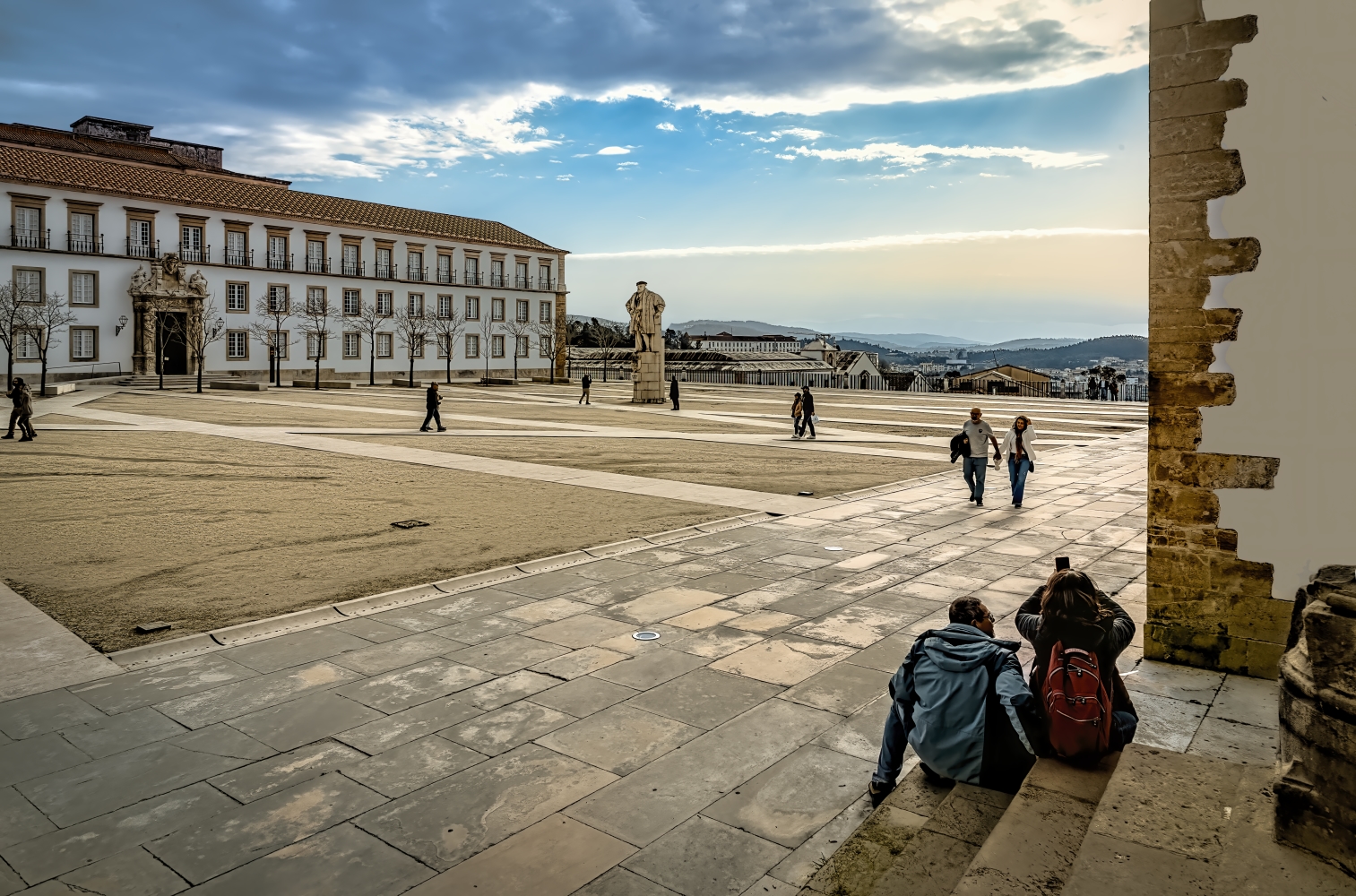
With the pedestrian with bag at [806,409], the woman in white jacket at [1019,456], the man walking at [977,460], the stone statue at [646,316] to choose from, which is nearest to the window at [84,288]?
the stone statue at [646,316]

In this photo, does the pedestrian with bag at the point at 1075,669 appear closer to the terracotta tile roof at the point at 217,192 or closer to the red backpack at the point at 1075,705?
the red backpack at the point at 1075,705

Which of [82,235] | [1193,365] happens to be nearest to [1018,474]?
[1193,365]

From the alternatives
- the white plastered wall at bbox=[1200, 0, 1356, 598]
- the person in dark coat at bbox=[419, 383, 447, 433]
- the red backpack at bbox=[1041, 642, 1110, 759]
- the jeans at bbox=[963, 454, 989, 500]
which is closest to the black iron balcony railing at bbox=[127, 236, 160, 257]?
the person in dark coat at bbox=[419, 383, 447, 433]

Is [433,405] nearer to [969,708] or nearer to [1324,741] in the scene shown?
[969,708]

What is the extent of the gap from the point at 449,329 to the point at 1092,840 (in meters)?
69.3

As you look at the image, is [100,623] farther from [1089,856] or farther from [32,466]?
[32,466]

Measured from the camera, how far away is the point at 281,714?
570cm

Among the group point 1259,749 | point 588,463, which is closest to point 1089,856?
point 1259,749

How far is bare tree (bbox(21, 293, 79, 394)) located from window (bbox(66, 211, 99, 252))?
3016 mm

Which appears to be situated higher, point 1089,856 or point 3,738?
point 1089,856

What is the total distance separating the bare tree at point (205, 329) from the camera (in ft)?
176

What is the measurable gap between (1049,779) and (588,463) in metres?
14.8

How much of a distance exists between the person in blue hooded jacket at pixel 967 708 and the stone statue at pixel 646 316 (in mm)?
36351

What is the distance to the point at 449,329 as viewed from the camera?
69188 millimetres
